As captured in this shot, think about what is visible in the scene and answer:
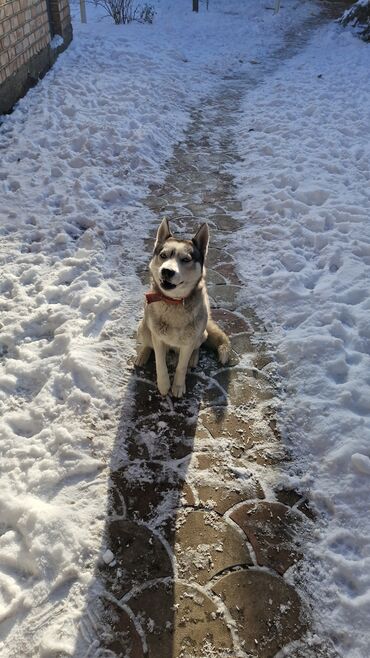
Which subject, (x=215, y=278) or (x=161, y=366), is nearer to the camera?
(x=161, y=366)

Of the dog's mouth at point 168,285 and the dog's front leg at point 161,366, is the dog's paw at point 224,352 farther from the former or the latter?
the dog's mouth at point 168,285

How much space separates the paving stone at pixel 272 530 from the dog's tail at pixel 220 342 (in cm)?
146

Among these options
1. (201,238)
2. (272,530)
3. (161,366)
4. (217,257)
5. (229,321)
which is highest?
(201,238)

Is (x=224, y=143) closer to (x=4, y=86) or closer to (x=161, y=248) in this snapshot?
(x=4, y=86)

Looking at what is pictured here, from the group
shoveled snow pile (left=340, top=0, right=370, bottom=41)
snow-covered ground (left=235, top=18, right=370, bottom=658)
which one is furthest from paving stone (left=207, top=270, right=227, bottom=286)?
shoveled snow pile (left=340, top=0, right=370, bottom=41)

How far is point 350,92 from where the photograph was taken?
11.1 m

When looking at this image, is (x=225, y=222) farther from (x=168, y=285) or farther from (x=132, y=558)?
(x=132, y=558)

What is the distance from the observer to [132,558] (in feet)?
9.53

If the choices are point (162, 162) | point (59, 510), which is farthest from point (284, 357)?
point (162, 162)

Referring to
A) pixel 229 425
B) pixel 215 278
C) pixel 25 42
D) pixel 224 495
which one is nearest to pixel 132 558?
pixel 224 495

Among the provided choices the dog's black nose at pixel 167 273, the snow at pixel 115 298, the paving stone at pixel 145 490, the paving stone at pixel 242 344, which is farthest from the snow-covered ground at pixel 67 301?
the dog's black nose at pixel 167 273

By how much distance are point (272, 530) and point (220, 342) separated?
180cm

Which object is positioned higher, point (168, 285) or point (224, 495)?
point (168, 285)

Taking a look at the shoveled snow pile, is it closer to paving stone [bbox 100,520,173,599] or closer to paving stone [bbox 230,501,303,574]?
paving stone [bbox 230,501,303,574]
